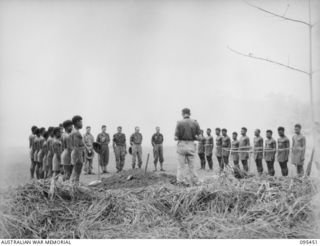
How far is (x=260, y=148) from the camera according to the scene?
29.3 feet

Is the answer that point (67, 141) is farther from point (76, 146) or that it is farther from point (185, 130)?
point (185, 130)

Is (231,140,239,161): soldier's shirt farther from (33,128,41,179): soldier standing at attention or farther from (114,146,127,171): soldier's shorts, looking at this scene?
(33,128,41,179): soldier standing at attention

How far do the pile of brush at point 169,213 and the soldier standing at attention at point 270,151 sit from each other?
11.6 ft

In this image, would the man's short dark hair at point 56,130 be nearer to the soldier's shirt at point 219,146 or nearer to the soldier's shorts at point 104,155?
the soldier's shorts at point 104,155

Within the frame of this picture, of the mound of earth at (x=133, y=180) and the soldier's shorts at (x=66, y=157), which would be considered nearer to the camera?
the soldier's shorts at (x=66, y=157)

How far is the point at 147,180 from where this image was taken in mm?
7875

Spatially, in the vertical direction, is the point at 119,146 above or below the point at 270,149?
above

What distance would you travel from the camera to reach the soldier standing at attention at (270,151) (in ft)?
27.7

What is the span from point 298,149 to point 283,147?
0.80 metres

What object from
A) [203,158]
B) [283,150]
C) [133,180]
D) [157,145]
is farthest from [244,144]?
[133,180]

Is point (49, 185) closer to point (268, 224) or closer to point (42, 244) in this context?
point (42, 244)

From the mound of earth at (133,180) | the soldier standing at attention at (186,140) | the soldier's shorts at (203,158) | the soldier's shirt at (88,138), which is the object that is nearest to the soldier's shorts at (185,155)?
the soldier standing at attention at (186,140)

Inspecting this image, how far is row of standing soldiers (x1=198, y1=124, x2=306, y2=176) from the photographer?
7.43m

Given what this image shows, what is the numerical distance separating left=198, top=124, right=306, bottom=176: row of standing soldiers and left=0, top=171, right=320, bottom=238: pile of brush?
2195 millimetres
